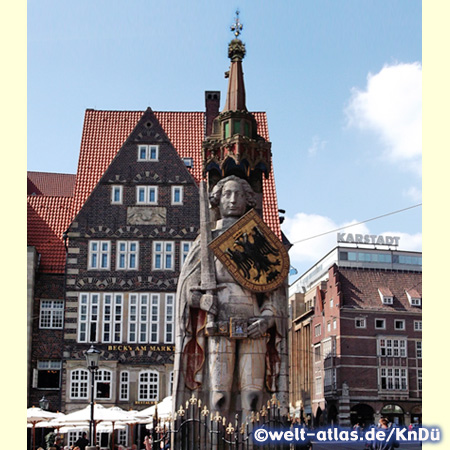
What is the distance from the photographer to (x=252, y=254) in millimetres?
13508

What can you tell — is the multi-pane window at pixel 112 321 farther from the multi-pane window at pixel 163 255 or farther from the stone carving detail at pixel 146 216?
the stone carving detail at pixel 146 216

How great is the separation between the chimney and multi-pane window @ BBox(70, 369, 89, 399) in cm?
1382

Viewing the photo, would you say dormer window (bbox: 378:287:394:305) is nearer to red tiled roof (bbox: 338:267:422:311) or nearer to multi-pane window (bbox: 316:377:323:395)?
red tiled roof (bbox: 338:267:422:311)

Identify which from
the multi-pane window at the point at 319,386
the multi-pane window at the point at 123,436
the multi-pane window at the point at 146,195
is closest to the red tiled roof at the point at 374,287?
the multi-pane window at the point at 319,386

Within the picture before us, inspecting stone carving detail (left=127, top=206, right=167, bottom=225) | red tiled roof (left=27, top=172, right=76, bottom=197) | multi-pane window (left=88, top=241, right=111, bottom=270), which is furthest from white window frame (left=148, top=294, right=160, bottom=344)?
red tiled roof (left=27, top=172, right=76, bottom=197)

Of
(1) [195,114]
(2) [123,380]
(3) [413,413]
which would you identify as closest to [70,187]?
(1) [195,114]

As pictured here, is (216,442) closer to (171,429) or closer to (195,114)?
(171,429)

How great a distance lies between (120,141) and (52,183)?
8069mm

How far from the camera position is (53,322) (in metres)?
32.8

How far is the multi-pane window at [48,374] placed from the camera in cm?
3209

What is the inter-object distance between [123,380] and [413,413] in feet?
87.1

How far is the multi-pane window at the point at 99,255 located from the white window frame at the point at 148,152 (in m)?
3.96

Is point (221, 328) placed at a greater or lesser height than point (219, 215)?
lesser

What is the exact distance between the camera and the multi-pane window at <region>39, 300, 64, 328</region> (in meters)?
32.8
